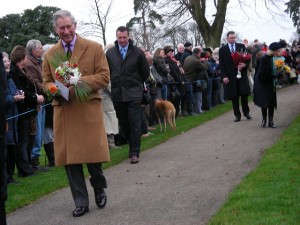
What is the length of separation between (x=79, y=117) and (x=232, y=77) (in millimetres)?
9033

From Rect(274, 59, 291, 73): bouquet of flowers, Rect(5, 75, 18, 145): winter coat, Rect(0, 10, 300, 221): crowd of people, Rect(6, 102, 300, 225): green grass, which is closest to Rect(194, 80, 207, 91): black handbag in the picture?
Rect(0, 10, 300, 221): crowd of people

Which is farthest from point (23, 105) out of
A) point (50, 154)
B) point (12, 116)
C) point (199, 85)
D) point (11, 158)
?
point (199, 85)

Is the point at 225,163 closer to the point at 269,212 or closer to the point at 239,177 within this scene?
the point at 239,177

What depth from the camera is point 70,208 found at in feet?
23.9

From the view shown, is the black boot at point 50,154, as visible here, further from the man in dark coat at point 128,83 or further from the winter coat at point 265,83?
the winter coat at point 265,83

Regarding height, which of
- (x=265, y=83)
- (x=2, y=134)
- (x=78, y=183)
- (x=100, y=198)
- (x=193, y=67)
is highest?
(x=193, y=67)

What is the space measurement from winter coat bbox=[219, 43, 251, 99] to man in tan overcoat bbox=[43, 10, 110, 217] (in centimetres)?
874

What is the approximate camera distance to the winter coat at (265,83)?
44.0 ft

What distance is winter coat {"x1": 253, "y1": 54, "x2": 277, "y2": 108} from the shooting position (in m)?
13.4

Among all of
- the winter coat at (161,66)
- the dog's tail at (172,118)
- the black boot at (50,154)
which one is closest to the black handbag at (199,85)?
the winter coat at (161,66)

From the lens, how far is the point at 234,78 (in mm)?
15273

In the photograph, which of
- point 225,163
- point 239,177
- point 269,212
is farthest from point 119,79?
point 269,212

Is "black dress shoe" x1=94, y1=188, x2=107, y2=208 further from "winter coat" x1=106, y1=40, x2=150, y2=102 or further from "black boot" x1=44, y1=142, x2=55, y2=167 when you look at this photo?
"black boot" x1=44, y1=142, x2=55, y2=167

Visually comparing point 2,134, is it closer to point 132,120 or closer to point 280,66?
point 132,120
